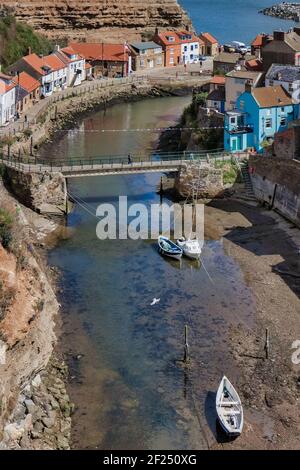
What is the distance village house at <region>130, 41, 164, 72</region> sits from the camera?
75.8 metres

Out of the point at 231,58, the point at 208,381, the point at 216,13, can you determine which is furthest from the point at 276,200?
the point at 216,13

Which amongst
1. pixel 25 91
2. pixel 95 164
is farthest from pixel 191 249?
pixel 25 91

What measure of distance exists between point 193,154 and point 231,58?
22.8 meters

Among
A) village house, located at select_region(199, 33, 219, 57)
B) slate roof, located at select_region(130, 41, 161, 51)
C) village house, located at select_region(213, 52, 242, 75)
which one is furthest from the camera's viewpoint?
village house, located at select_region(199, 33, 219, 57)

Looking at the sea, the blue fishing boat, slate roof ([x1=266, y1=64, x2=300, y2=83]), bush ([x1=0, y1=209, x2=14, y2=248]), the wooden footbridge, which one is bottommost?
the sea

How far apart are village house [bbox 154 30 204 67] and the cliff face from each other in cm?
742

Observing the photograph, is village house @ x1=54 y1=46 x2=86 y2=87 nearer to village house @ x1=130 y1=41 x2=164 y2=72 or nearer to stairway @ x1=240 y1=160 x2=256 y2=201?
village house @ x1=130 y1=41 x2=164 y2=72

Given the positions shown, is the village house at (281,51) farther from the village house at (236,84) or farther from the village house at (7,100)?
the village house at (7,100)

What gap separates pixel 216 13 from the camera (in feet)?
530

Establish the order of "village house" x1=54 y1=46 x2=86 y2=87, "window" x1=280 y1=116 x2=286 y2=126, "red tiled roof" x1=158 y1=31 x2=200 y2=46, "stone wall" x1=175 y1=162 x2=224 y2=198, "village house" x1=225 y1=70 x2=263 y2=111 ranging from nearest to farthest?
"stone wall" x1=175 y1=162 x2=224 y2=198
"window" x1=280 y1=116 x2=286 y2=126
"village house" x1=225 y1=70 x2=263 y2=111
"village house" x1=54 y1=46 x2=86 y2=87
"red tiled roof" x1=158 y1=31 x2=200 y2=46

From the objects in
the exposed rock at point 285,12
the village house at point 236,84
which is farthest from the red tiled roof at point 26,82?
the exposed rock at point 285,12

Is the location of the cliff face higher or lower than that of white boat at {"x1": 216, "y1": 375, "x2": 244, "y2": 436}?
higher

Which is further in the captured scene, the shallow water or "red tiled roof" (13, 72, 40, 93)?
"red tiled roof" (13, 72, 40, 93)

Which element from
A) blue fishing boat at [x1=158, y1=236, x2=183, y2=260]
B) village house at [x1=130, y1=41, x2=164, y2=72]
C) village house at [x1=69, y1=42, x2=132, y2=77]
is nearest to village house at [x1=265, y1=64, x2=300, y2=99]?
blue fishing boat at [x1=158, y1=236, x2=183, y2=260]
